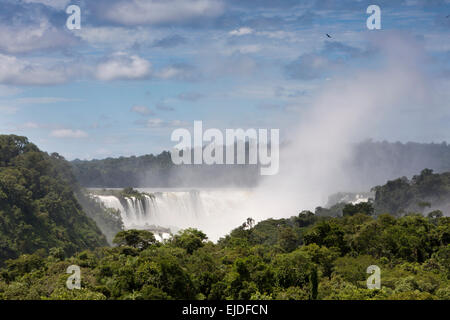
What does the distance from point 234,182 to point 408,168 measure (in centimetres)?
8156

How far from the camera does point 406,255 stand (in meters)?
40.9

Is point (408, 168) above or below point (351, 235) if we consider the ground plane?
above

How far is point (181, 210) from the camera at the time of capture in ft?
254

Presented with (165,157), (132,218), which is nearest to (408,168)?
(165,157)

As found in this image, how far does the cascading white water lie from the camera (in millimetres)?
71625

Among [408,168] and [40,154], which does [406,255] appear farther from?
[408,168]
